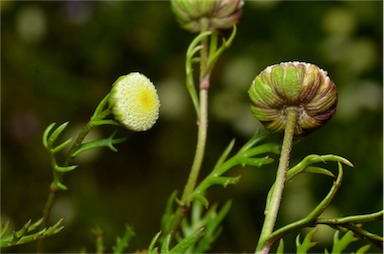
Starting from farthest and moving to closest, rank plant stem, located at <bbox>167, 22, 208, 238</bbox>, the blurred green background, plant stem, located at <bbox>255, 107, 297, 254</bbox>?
the blurred green background
plant stem, located at <bbox>167, 22, 208, 238</bbox>
plant stem, located at <bbox>255, 107, 297, 254</bbox>

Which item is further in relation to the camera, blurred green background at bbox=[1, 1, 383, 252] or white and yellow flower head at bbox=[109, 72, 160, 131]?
blurred green background at bbox=[1, 1, 383, 252]

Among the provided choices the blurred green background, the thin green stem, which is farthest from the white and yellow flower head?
the blurred green background

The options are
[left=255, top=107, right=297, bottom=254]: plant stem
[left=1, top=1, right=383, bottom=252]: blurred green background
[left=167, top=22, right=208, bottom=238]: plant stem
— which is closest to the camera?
[left=255, top=107, right=297, bottom=254]: plant stem

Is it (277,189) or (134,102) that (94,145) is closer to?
(134,102)

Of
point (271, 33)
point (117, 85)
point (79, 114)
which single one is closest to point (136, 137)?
point (79, 114)

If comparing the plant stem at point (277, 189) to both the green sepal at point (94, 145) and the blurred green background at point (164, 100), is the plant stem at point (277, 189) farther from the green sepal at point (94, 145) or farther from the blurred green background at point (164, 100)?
the blurred green background at point (164, 100)

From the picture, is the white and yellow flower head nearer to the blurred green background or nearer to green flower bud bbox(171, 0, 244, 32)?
green flower bud bbox(171, 0, 244, 32)

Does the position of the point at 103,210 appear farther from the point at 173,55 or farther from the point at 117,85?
the point at 117,85
